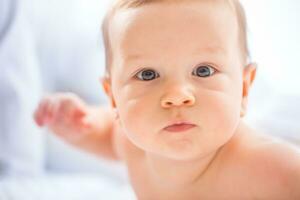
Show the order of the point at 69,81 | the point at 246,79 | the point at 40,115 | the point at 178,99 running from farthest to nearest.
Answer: the point at 69,81, the point at 40,115, the point at 246,79, the point at 178,99

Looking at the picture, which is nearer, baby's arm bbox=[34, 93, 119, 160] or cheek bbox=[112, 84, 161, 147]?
cheek bbox=[112, 84, 161, 147]

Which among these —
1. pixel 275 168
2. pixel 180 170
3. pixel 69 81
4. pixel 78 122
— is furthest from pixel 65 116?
pixel 275 168

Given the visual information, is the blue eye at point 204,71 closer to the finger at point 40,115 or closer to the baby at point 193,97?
the baby at point 193,97

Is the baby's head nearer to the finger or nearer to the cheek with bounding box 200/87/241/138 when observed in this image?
the cheek with bounding box 200/87/241/138

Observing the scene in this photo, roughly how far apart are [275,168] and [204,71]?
150 mm

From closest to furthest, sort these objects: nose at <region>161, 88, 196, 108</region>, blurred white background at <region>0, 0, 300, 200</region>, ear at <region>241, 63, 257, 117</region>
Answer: nose at <region>161, 88, 196, 108</region> → ear at <region>241, 63, 257, 117</region> → blurred white background at <region>0, 0, 300, 200</region>

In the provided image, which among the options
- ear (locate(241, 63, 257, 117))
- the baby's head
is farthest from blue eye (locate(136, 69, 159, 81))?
ear (locate(241, 63, 257, 117))

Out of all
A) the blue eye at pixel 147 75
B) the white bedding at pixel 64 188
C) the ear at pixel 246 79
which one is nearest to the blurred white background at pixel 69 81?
the white bedding at pixel 64 188

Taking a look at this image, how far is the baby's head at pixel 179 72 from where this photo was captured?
2.43 ft

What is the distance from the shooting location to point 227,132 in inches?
30.3

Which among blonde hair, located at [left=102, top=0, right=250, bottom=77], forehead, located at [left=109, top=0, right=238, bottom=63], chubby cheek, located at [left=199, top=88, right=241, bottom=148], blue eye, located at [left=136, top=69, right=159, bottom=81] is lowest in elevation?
chubby cheek, located at [left=199, top=88, right=241, bottom=148]

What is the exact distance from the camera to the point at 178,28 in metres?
0.74

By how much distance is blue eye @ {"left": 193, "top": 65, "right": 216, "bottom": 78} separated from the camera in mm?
758

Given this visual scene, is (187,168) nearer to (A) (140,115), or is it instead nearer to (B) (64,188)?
(A) (140,115)
